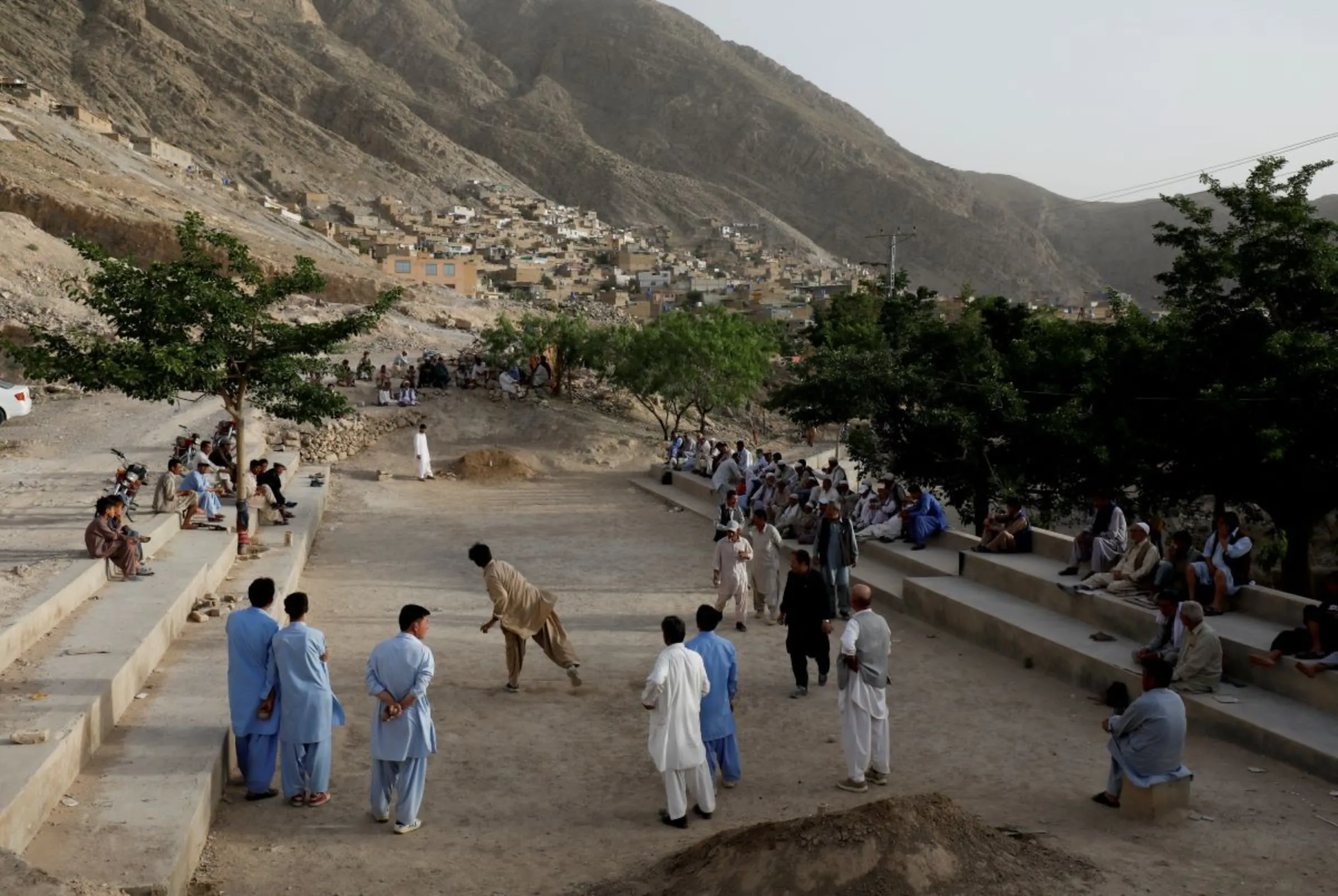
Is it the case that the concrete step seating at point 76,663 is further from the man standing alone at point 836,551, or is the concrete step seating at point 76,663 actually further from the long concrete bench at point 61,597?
the man standing alone at point 836,551

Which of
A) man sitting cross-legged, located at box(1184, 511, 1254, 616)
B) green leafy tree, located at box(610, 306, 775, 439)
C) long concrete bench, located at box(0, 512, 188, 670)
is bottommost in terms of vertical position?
long concrete bench, located at box(0, 512, 188, 670)

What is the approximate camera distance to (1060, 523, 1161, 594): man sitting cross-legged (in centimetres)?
1107

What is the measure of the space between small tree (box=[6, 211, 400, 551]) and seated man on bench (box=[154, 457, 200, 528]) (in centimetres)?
60

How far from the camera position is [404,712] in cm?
684

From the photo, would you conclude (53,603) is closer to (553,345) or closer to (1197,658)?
(1197,658)

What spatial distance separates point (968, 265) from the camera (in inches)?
6033

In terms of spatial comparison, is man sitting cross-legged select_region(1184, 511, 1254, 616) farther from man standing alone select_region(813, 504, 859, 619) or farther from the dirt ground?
man standing alone select_region(813, 504, 859, 619)

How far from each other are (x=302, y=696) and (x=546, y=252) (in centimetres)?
9765

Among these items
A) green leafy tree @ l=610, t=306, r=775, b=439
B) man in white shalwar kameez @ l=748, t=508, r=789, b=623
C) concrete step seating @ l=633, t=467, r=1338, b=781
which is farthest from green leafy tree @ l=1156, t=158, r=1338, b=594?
green leafy tree @ l=610, t=306, r=775, b=439

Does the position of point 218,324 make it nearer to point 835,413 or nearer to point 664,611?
point 664,611

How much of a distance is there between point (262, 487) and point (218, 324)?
11.7 feet

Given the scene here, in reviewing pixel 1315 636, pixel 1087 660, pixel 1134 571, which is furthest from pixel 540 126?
pixel 1315 636

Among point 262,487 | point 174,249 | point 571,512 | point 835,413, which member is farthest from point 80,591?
point 174,249

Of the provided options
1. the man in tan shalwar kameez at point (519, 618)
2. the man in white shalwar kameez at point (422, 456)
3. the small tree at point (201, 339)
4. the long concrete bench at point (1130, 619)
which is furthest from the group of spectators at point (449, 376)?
the man in tan shalwar kameez at point (519, 618)
